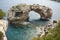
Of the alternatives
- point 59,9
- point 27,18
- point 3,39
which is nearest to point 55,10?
point 59,9

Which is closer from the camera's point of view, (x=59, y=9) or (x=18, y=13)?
(x=18, y=13)

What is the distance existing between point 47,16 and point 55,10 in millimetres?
11738

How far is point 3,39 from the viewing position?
68.0 feet

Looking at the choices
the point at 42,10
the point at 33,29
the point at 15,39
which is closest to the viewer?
the point at 15,39

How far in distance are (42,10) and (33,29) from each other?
14.3m

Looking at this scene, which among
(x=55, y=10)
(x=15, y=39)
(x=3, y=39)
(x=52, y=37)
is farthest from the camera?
(x=55, y=10)

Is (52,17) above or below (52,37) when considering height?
below

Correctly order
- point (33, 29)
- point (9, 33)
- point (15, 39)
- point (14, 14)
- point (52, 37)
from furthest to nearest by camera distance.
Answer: point (14, 14) → point (33, 29) → point (9, 33) → point (15, 39) → point (52, 37)

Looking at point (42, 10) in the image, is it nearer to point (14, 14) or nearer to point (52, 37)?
point (14, 14)

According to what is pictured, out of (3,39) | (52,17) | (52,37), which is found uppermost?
(52,37)

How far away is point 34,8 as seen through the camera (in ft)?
200

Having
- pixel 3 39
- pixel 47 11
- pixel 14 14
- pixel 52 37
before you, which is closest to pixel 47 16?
pixel 47 11

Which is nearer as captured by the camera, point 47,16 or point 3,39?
point 3,39

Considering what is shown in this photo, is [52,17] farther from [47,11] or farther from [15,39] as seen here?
[15,39]
